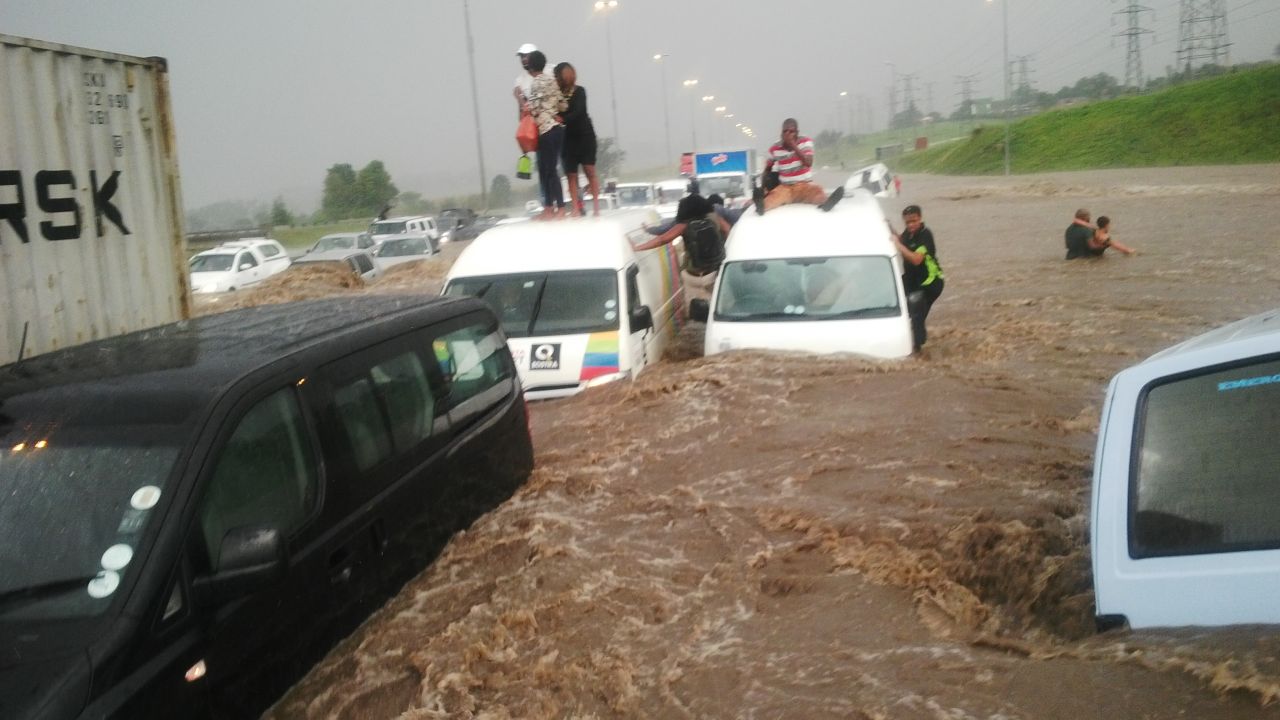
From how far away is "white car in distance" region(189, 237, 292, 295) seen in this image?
24.0m

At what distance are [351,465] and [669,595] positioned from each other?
1715 mm

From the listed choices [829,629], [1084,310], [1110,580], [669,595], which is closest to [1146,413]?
[1110,580]

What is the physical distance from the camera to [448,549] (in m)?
5.04

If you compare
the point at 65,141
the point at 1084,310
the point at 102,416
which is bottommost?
the point at 1084,310

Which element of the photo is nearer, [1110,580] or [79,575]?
[79,575]

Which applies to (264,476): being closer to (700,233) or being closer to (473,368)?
(473,368)

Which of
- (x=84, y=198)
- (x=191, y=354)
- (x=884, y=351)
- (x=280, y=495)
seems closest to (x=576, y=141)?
(x=884, y=351)

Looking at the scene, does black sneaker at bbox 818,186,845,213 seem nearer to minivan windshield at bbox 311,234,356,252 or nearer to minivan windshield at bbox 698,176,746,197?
minivan windshield at bbox 698,176,746,197

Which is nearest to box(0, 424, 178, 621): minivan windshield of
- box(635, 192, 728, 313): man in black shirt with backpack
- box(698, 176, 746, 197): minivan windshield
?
box(635, 192, 728, 313): man in black shirt with backpack

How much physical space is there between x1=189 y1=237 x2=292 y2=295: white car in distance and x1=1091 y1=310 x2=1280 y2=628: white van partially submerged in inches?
876

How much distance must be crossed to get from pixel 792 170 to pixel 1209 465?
29.9 feet

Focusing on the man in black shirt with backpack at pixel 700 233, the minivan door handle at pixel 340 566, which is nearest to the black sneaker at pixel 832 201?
the man in black shirt with backpack at pixel 700 233

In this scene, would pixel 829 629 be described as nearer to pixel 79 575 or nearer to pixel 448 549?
pixel 448 549

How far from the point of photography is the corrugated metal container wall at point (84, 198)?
6711 millimetres
